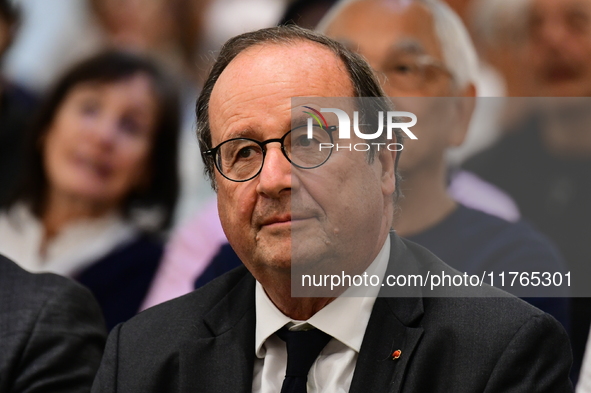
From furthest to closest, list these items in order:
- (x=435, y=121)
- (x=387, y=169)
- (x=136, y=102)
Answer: (x=136, y=102) → (x=435, y=121) → (x=387, y=169)

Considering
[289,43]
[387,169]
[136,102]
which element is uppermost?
[136,102]

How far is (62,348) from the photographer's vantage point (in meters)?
1.89

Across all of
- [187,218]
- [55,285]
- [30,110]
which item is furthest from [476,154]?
[30,110]

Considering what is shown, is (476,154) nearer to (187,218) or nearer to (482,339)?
(482,339)

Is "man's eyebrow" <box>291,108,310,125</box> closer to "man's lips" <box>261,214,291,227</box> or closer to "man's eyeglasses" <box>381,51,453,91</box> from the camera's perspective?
"man's lips" <box>261,214,291,227</box>

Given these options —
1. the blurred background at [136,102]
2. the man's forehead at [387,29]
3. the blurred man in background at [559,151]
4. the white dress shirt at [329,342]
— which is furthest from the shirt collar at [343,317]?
the man's forehead at [387,29]

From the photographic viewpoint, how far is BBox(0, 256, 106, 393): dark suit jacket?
186cm

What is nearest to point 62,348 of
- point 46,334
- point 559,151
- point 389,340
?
point 46,334

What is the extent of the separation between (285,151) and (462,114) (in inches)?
40.6

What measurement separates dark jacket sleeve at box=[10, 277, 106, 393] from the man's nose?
0.73m

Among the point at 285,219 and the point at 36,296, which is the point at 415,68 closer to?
the point at 285,219

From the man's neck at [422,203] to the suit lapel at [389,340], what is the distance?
0.18 meters

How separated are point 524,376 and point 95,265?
1.96 metres

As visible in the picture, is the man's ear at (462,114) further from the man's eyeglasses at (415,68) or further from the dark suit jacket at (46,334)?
the dark suit jacket at (46,334)
